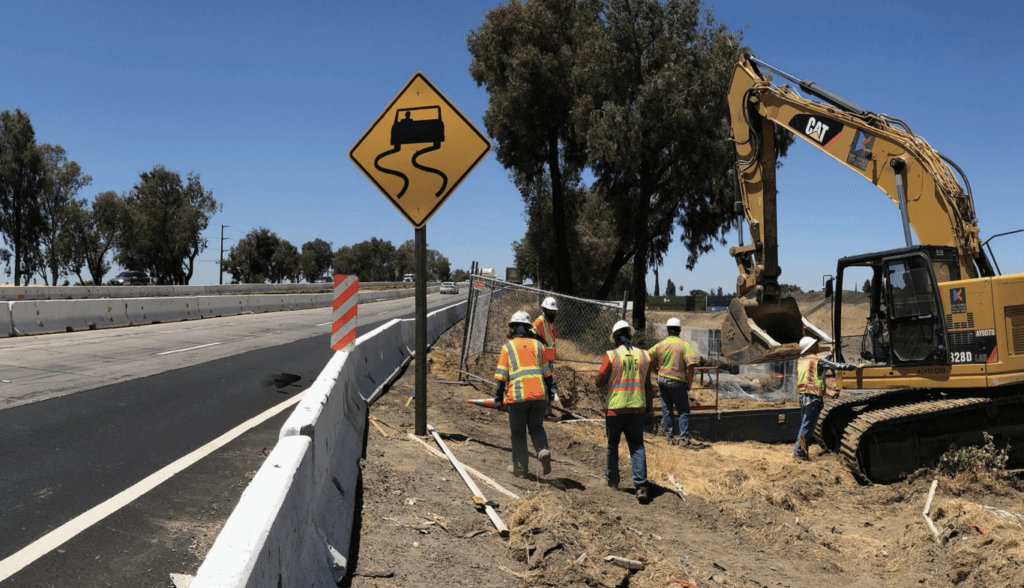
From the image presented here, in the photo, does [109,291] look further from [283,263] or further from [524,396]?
[283,263]

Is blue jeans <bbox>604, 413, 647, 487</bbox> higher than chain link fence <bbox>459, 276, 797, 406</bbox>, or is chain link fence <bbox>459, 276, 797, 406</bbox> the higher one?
chain link fence <bbox>459, 276, 797, 406</bbox>

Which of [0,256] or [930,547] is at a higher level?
[0,256]

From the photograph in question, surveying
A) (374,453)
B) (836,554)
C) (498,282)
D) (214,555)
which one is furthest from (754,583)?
(498,282)

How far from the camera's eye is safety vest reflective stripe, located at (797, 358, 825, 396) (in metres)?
11.1

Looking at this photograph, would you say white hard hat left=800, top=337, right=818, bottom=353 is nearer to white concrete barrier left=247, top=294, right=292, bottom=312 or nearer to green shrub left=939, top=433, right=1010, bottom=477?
green shrub left=939, top=433, right=1010, bottom=477

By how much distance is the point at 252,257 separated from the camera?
361 feet

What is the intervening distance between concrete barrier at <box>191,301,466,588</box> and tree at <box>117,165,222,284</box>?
72869 mm

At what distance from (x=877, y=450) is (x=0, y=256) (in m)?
94.3

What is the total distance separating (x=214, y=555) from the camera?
240 centimetres

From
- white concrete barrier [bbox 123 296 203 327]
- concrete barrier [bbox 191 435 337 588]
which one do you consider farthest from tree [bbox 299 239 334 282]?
concrete barrier [bbox 191 435 337 588]

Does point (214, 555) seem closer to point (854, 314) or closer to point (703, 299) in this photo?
point (854, 314)

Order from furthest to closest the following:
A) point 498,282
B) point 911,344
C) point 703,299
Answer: point 703,299 < point 498,282 < point 911,344

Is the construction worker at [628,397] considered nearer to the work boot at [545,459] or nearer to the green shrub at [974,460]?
the work boot at [545,459]

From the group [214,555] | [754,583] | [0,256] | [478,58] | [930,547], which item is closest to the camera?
[214,555]
